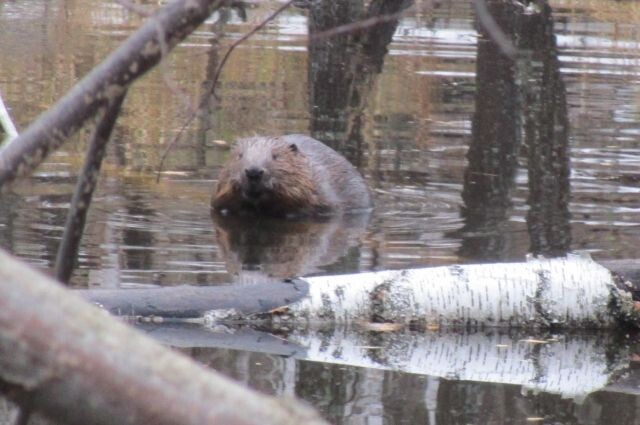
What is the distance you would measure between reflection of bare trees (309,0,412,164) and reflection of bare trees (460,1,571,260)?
3.87 ft

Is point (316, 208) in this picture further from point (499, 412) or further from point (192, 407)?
point (192, 407)

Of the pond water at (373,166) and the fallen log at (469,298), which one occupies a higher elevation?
the fallen log at (469,298)

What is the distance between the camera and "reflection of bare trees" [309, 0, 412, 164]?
12219mm

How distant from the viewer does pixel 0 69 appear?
16141mm

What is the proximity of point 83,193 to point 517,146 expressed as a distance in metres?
9.89

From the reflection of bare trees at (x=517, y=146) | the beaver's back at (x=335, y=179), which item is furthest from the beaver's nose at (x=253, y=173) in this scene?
the reflection of bare trees at (x=517, y=146)

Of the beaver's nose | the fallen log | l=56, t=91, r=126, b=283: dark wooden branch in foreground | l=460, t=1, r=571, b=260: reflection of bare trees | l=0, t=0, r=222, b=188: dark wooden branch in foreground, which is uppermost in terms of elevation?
l=0, t=0, r=222, b=188: dark wooden branch in foreground

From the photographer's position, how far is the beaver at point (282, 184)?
8.95m

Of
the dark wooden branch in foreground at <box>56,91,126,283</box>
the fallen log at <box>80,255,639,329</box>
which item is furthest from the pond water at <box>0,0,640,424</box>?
the fallen log at <box>80,255,639,329</box>

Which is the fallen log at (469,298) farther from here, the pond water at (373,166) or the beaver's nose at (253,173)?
the beaver's nose at (253,173)

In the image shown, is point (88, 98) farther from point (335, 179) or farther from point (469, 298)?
point (335, 179)

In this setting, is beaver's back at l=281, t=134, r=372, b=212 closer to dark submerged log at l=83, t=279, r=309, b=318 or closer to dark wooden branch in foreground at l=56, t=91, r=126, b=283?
dark submerged log at l=83, t=279, r=309, b=318

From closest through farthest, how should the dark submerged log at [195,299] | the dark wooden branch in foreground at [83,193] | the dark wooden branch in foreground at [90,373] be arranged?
the dark wooden branch in foreground at [90,373] → the dark wooden branch in foreground at [83,193] → the dark submerged log at [195,299]

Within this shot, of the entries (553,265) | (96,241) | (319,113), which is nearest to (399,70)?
(319,113)
